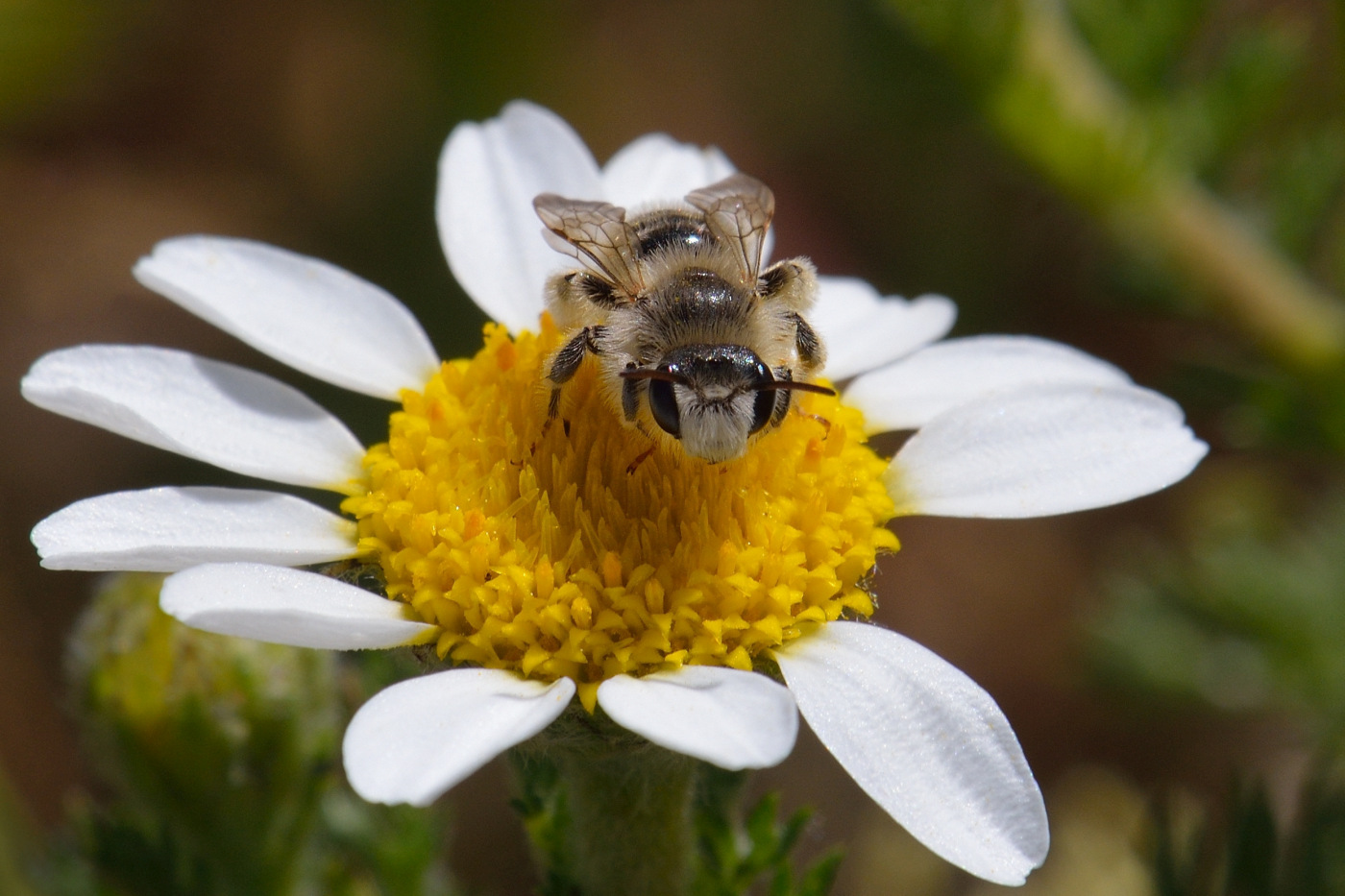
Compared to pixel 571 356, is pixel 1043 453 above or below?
below

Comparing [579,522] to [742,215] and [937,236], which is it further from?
Result: [937,236]

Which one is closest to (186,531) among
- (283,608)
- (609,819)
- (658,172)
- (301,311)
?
(283,608)

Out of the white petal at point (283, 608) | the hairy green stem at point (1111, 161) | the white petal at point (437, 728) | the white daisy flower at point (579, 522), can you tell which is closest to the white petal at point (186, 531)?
the white daisy flower at point (579, 522)

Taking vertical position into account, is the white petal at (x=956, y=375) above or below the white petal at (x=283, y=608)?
above

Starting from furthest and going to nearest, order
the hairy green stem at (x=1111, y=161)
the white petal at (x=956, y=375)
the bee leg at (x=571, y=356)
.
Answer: the hairy green stem at (x=1111, y=161), the white petal at (x=956, y=375), the bee leg at (x=571, y=356)

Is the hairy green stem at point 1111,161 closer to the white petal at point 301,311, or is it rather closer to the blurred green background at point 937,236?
the blurred green background at point 937,236

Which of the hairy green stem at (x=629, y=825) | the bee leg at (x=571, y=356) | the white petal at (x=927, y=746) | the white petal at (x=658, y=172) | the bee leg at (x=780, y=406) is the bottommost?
the hairy green stem at (x=629, y=825)

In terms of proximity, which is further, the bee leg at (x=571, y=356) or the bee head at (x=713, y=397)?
the bee leg at (x=571, y=356)
